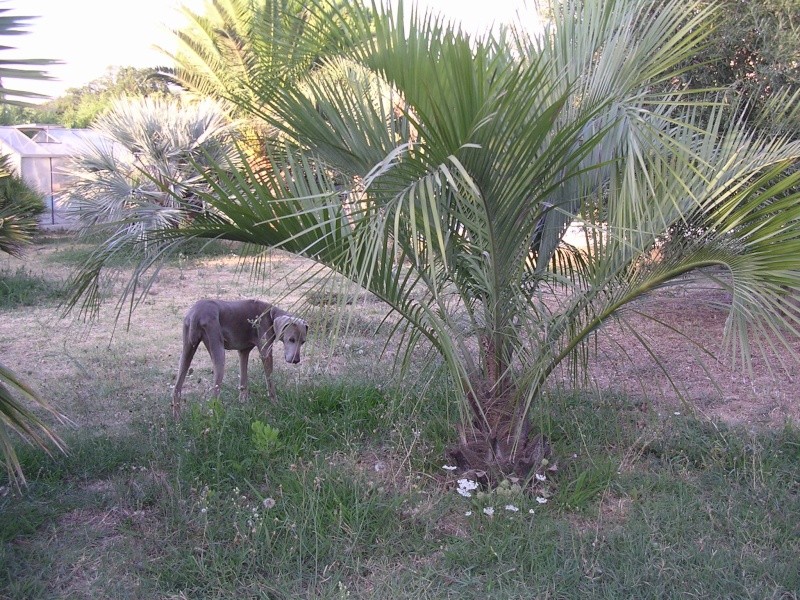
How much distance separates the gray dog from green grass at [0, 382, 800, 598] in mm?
358

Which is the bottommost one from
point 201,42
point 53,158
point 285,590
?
point 285,590

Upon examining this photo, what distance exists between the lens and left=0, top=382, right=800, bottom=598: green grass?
3.20 metres

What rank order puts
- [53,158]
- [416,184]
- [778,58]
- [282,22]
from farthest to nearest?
[53,158] < [778,58] < [282,22] < [416,184]

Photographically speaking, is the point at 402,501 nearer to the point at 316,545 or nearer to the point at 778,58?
the point at 316,545

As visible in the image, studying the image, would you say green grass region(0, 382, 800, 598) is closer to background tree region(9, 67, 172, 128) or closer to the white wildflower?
the white wildflower

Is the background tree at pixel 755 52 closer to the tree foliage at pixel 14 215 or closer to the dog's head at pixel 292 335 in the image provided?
the dog's head at pixel 292 335

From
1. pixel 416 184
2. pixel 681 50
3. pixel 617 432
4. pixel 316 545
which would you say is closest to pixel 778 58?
pixel 681 50

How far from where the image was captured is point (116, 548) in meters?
3.42

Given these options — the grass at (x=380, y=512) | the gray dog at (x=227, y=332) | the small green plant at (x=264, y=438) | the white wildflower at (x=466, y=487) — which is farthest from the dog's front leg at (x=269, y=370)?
the white wildflower at (x=466, y=487)

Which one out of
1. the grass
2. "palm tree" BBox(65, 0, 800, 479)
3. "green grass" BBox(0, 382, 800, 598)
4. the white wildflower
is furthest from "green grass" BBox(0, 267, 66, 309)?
the white wildflower

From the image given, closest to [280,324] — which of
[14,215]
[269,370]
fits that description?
[269,370]

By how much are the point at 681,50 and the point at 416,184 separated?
1.78 metres

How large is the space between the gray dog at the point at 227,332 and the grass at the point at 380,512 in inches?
10.4

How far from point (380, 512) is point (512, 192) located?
1623mm
